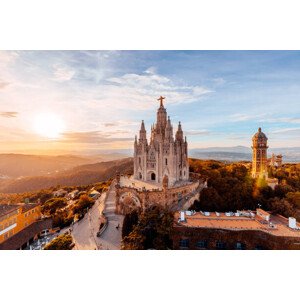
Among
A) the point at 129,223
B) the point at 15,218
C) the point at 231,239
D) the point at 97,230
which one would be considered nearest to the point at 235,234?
the point at 231,239

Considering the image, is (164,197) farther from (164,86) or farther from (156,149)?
(164,86)

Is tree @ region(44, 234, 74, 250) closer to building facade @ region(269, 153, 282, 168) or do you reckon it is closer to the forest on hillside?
the forest on hillside

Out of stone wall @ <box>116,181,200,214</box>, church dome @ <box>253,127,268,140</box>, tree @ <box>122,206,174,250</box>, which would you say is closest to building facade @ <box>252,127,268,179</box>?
church dome @ <box>253,127,268,140</box>

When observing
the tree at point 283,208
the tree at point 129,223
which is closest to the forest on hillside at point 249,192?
the tree at point 283,208

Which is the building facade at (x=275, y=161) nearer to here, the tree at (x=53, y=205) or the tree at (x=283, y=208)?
the tree at (x=283, y=208)

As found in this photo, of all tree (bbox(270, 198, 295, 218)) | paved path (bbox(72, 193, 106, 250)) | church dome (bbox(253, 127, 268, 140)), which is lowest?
paved path (bbox(72, 193, 106, 250))
